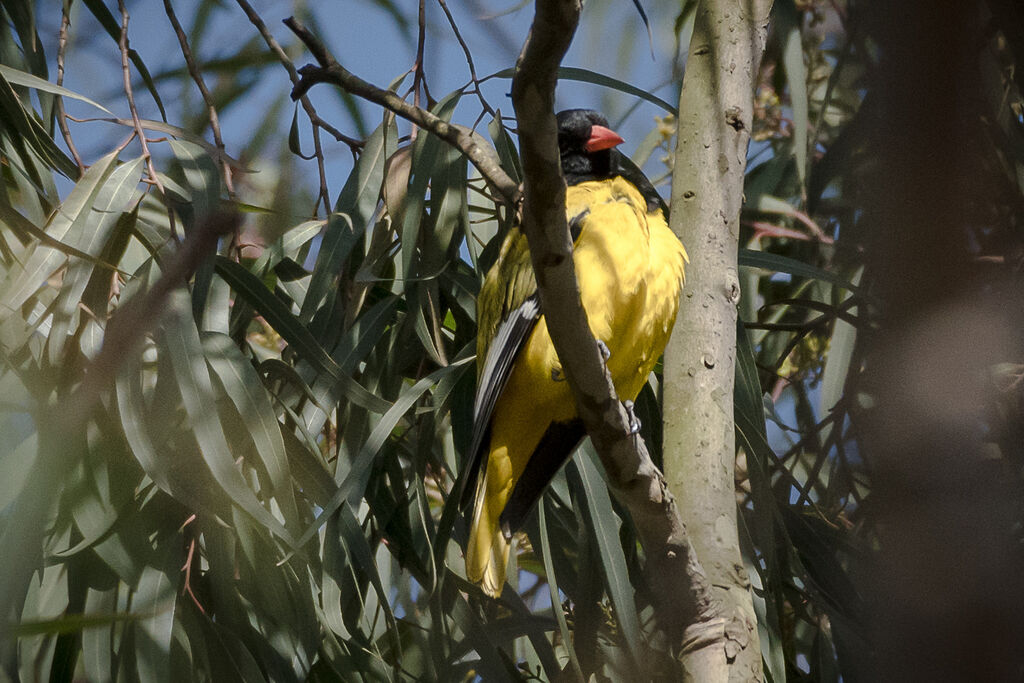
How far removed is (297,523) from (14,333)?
63 centimetres

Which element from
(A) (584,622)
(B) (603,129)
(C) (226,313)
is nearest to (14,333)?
(C) (226,313)

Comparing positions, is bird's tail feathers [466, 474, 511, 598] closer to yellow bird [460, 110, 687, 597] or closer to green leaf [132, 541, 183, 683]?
yellow bird [460, 110, 687, 597]

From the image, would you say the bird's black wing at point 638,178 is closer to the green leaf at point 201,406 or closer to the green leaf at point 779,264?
the green leaf at point 779,264

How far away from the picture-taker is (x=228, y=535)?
85.5 inches

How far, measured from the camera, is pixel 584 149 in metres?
2.75

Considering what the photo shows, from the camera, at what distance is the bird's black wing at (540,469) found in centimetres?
222

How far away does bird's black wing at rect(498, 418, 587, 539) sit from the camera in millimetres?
2221

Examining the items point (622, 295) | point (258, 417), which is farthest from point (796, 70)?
point (258, 417)

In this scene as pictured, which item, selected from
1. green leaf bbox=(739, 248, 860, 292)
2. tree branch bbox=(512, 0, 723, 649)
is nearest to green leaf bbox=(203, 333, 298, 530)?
tree branch bbox=(512, 0, 723, 649)

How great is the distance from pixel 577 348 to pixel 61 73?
158 cm

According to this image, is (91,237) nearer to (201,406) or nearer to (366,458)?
(201,406)

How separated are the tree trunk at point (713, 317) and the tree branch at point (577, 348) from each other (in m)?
0.08

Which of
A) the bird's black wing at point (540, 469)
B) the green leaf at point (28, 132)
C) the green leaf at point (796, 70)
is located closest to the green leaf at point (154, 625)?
the bird's black wing at point (540, 469)

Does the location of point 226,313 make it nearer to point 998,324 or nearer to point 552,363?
point 552,363
